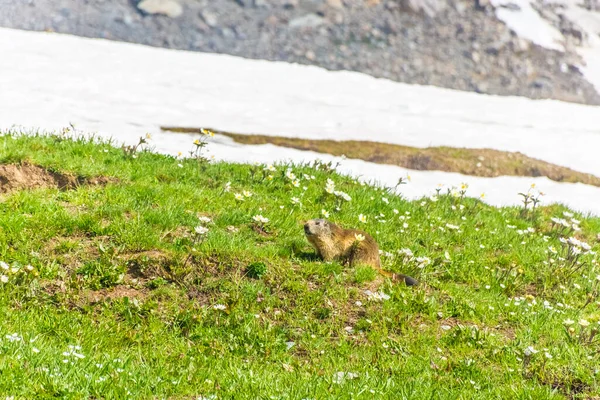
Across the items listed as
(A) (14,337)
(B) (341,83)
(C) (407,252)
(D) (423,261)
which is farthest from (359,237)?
(B) (341,83)

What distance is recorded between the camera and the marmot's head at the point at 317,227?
30.0 feet

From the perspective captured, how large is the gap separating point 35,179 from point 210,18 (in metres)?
23.5

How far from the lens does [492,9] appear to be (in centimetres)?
3591

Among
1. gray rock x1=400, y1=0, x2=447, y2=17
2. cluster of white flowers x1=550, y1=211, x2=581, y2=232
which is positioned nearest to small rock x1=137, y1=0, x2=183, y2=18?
gray rock x1=400, y1=0, x2=447, y2=17


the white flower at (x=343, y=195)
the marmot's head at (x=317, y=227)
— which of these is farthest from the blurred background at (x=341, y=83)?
the marmot's head at (x=317, y=227)

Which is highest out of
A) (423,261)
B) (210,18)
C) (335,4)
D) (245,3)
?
(335,4)

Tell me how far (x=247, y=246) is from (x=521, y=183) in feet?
35.6

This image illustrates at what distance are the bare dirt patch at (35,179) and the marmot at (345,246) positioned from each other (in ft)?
13.1

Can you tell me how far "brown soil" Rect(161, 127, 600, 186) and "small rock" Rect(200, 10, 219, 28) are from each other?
1448 centimetres

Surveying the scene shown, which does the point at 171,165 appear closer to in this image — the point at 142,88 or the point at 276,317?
the point at 276,317

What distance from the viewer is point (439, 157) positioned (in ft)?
66.1

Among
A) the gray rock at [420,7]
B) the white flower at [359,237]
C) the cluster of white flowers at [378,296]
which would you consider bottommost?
the cluster of white flowers at [378,296]

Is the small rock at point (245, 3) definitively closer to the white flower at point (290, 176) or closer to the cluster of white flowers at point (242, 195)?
the white flower at point (290, 176)

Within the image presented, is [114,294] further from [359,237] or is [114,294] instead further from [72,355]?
[359,237]
